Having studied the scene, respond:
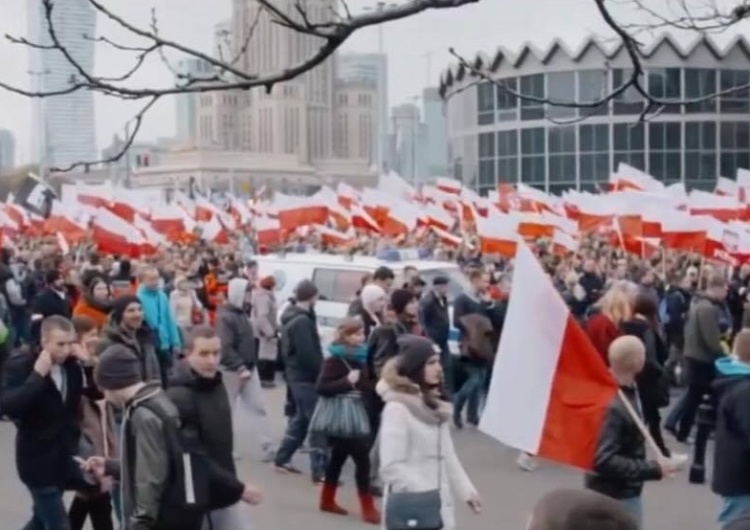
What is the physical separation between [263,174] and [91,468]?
129145 mm

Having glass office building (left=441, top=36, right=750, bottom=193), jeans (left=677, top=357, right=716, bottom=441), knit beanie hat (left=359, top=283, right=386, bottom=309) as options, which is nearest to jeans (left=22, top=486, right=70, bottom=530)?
knit beanie hat (left=359, top=283, right=386, bottom=309)

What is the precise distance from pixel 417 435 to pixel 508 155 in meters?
65.8

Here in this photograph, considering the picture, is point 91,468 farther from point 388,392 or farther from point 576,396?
point 576,396

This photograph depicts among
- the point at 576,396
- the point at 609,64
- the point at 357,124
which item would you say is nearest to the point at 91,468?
the point at 576,396

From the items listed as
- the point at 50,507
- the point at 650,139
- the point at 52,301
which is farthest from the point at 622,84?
the point at 650,139

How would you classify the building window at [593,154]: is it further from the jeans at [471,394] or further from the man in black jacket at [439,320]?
the jeans at [471,394]

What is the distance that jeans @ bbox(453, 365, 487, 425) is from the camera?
41.4 feet

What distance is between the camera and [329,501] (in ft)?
30.1

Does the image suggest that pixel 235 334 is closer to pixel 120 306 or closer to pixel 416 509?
pixel 120 306

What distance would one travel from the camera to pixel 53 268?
535 inches

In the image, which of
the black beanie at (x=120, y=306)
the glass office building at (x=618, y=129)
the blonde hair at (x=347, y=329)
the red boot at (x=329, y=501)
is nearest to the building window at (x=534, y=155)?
the glass office building at (x=618, y=129)

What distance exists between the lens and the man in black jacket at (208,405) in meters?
5.91

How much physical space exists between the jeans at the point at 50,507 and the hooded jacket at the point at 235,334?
161 inches

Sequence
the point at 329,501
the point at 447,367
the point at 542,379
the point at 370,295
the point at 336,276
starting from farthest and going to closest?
1. the point at 336,276
2. the point at 447,367
3. the point at 370,295
4. the point at 329,501
5. the point at 542,379
